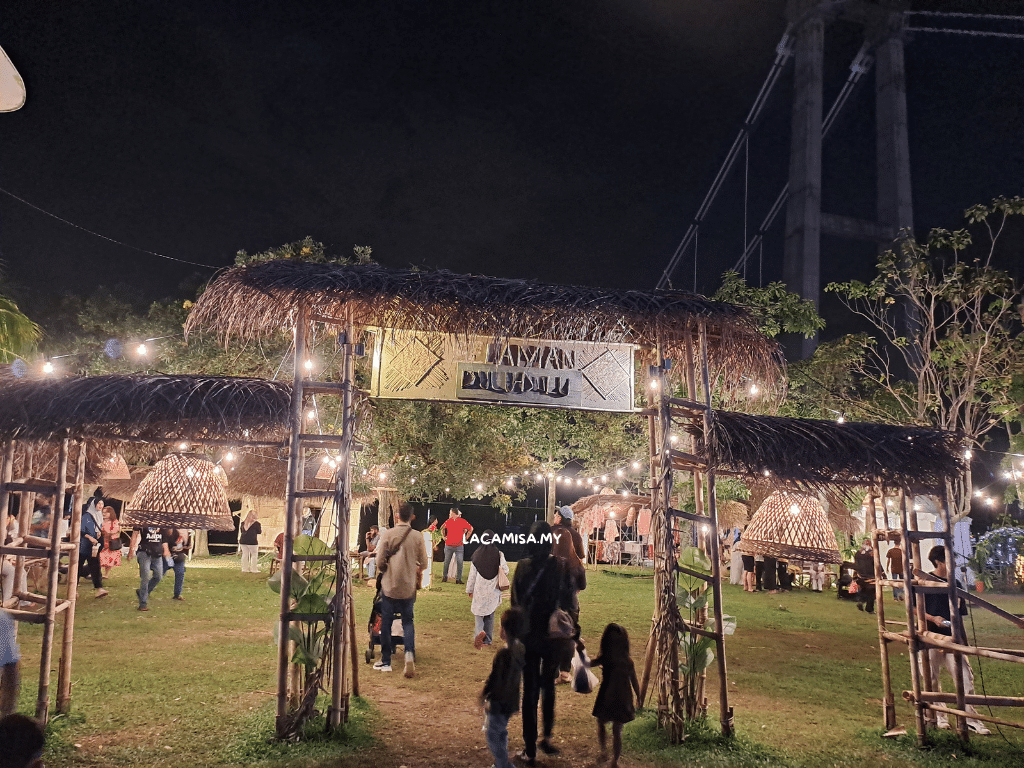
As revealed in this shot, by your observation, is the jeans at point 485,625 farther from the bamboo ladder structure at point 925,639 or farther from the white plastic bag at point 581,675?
the bamboo ladder structure at point 925,639

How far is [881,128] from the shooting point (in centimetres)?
2703

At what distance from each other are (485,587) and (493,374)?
333 cm

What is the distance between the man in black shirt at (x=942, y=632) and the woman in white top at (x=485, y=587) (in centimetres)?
454

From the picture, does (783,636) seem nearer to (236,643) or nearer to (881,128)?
(236,643)

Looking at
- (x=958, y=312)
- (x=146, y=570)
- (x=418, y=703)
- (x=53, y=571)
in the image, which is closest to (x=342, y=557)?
(x=418, y=703)

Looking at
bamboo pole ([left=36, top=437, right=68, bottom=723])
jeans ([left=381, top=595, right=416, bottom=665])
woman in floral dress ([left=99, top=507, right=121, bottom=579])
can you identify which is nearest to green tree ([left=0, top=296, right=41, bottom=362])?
bamboo pole ([left=36, top=437, right=68, bottom=723])

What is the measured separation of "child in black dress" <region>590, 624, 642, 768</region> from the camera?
5168 mm

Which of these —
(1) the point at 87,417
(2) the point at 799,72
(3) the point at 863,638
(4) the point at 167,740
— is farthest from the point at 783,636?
(2) the point at 799,72

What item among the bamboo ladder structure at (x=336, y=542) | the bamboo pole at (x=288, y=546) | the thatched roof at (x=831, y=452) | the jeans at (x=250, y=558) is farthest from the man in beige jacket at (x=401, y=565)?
the jeans at (x=250, y=558)

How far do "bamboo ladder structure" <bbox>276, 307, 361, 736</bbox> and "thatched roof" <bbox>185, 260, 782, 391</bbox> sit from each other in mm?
321

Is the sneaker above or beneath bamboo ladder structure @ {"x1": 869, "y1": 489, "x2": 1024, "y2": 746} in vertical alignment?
beneath

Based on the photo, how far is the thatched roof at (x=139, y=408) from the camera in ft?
18.9

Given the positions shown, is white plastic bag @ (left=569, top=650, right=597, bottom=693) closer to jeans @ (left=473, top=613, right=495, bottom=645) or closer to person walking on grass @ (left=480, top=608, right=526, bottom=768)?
person walking on grass @ (left=480, top=608, right=526, bottom=768)

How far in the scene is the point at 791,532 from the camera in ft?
25.2
